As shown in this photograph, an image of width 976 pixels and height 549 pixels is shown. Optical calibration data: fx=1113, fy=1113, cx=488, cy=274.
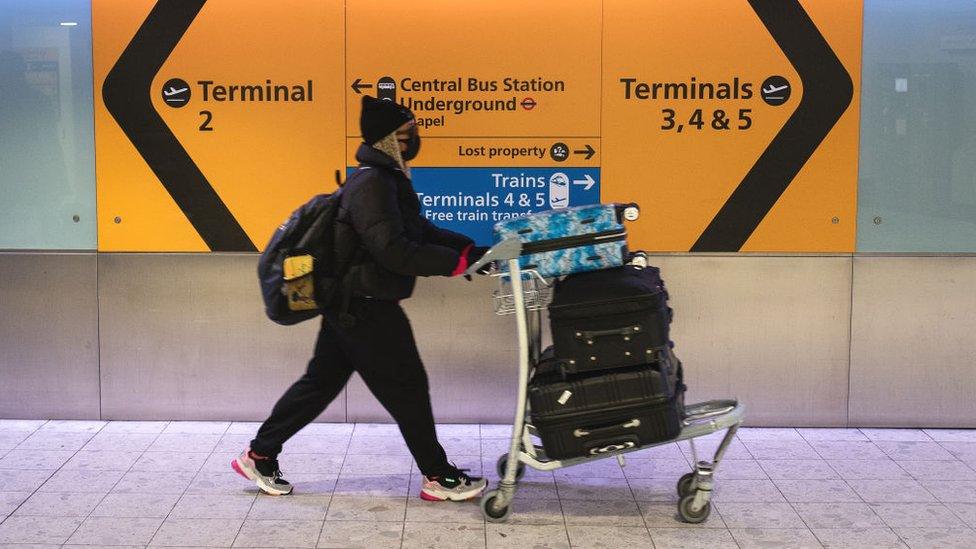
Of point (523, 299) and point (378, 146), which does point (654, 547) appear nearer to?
point (523, 299)

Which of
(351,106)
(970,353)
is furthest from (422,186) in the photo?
(970,353)

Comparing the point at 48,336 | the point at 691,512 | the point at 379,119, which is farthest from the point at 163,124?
the point at 691,512

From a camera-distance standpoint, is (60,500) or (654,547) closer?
(654,547)

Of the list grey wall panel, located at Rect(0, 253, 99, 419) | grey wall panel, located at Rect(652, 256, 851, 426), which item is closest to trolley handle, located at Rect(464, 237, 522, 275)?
grey wall panel, located at Rect(652, 256, 851, 426)

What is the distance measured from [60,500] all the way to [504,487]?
6.12 feet

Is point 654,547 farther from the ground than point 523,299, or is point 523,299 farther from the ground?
point 523,299

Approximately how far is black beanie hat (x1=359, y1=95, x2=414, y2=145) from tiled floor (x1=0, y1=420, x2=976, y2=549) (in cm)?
154

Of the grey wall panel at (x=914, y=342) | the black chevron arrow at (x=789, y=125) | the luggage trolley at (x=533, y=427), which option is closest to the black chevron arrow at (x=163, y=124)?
the luggage trolley at (x=533, y=427)

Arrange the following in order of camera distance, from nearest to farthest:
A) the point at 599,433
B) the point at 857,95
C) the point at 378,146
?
the point at 599,433 → the point at 378,146 → the point at 857,95

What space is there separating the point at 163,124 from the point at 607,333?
2843mm

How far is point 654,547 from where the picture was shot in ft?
13.8

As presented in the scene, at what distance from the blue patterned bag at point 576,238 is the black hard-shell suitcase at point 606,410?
0.39 m

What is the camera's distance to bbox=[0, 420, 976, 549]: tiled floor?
169 inches

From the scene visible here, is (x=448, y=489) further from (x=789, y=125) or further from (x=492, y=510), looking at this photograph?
(x=789, y=125)
